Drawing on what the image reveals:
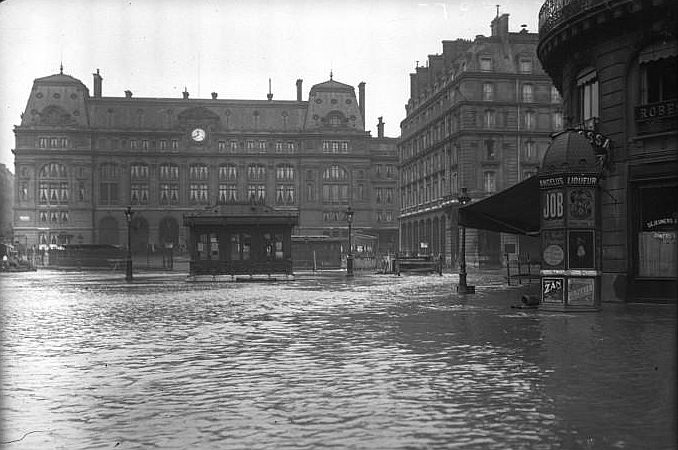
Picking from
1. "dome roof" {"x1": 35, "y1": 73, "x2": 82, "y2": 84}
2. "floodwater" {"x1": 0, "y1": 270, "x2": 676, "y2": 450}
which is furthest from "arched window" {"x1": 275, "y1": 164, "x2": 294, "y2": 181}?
"floodwater" {"x1": 0, "y1": 270, "x2": 676, "y2": 450}

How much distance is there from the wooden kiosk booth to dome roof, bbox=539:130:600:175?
23733 millimetres

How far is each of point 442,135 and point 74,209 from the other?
56.8m

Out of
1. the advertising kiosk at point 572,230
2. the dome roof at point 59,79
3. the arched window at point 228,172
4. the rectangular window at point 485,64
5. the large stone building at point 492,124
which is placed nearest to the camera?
the advertising kiosk at point 572,230

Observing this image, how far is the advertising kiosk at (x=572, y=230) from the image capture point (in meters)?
17.6

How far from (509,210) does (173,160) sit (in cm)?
8501

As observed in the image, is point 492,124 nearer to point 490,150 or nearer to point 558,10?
point 490,150

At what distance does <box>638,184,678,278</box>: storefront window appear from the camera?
62.7 ft

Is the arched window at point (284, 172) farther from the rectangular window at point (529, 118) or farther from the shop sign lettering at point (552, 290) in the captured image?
the shop sign lettering at point (552, 290)

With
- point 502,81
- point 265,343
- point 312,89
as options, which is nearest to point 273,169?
point 312,89

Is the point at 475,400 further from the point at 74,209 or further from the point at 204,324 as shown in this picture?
the point at 74,209

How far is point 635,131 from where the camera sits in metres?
19.6

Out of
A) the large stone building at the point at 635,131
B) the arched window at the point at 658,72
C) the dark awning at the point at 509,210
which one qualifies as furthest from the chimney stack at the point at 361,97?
the arched window at the point at 658,72

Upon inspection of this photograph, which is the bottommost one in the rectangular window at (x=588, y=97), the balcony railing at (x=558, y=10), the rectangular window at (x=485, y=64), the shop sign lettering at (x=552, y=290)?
the shop sign lettering at (x=552, y=290)

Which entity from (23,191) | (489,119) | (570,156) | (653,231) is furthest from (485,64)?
(23,191)
